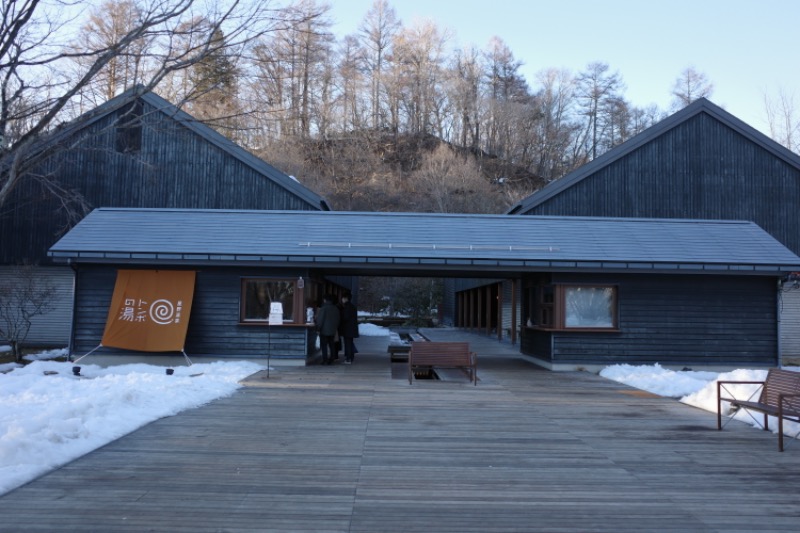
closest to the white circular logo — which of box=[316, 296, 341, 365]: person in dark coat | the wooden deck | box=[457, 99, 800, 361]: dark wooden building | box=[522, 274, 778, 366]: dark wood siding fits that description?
box=[316, 296, 341, 365]: person in dark coat

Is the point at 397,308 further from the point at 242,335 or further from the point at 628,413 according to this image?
the point at 628,413

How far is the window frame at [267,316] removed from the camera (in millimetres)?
15219

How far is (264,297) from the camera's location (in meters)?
15.4

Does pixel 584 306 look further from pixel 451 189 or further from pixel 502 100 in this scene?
pixel 502 100

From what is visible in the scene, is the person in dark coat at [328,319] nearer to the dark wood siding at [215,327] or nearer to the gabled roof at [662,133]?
the dark wood siding at [215,327]

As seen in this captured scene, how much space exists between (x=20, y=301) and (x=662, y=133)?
20.1m

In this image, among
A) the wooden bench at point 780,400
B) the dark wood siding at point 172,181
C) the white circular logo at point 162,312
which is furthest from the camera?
the dark wood siding at point 172,181

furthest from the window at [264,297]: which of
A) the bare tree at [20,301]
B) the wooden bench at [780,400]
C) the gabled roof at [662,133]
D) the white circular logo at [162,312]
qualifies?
the wooden bench at [780,400]

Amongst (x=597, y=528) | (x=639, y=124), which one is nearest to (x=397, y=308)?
(x=639, y=124)

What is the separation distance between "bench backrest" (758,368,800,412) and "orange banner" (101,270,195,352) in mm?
11701

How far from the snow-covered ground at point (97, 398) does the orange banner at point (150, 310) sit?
66 cm

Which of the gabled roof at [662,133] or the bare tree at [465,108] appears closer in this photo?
the gabled roof at [662,133]

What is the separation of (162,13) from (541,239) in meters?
12.0

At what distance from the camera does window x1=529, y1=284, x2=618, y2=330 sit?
1538cm
